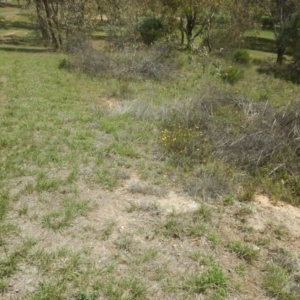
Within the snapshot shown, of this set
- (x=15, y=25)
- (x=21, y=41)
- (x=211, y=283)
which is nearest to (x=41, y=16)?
(x=21, y=41)

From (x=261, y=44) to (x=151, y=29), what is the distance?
12.6 m

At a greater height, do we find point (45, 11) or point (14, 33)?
point (45, 11)

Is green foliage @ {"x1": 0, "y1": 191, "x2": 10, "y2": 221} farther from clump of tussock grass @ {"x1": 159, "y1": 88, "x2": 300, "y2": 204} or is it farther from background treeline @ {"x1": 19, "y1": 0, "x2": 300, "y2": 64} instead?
background treeline @ {"x1": 19, "y1": 0, "x2": 300, "y2": 64}

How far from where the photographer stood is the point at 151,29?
14.7 meters

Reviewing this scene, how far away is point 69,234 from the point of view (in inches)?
129

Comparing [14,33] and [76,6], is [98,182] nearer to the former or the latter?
[76,6]

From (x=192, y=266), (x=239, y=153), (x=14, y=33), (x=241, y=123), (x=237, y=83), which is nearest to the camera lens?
(x=192, y=266)

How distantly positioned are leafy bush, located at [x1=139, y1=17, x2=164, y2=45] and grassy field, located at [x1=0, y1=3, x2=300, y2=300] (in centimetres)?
827

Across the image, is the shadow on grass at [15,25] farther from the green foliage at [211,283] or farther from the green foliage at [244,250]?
the green foliage at [211,283]


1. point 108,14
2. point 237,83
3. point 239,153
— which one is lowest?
point 237,83

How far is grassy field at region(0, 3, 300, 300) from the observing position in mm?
2812

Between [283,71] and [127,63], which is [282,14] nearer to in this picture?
[283,71]

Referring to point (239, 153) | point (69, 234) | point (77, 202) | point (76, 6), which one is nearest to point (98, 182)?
point (77, 202)

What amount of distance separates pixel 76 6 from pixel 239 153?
11224 millimetres
